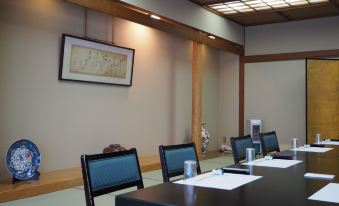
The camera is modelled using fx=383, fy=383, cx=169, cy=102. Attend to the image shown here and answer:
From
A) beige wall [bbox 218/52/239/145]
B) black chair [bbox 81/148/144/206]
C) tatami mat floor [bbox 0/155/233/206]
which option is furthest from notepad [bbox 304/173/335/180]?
beige wall [bbox 218/52/239/145]

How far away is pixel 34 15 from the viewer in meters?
4.39

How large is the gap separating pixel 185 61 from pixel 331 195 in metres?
5.78

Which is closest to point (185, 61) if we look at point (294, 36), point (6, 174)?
point (294, 36)

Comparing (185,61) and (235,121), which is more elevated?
(185,61)

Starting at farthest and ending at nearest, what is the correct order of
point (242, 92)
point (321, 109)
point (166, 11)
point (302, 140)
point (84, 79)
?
point (242, 92)
point (302, 140)
point (321, 109)
point (166, 11)
point (84, 79)

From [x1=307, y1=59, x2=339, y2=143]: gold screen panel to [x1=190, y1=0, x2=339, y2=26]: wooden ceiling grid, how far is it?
85 centimetres

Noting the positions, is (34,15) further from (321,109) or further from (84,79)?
(321,109)

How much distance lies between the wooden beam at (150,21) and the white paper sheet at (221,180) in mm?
3005

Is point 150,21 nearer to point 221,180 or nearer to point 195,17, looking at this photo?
point 195,17

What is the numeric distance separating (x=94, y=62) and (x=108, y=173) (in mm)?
3408

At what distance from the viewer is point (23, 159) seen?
159 inches

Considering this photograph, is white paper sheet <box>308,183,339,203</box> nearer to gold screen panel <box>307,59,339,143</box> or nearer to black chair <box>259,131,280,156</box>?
black chair <box>259,131,280,156</box>

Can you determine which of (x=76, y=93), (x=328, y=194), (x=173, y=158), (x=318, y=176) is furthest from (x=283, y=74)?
(x=328, y=194)

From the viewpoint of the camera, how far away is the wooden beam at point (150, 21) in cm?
450
